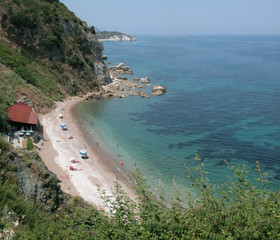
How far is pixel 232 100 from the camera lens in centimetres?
6919

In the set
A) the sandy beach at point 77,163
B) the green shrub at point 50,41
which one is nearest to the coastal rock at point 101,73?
the green shrub at point 50,41

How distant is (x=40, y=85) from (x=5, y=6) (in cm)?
2287

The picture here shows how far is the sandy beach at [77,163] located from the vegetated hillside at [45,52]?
857 cm

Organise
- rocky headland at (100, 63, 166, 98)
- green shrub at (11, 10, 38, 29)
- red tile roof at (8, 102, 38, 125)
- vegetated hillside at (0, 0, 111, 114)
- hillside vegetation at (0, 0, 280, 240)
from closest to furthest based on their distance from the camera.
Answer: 1. hillside vegetation at (0, 0, 280, 240)
2. red tile roof at (8, 102, 38, 125)
3. vegetated hillside at (0, 0, 111, 114)
4. green shrub at (11, 10, 38, 29)
5. rocky headland at (100, 63, 166, 98)

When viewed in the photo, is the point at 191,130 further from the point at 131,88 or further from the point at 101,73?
the point at 101,73

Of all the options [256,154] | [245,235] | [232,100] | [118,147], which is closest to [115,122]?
[118,147]

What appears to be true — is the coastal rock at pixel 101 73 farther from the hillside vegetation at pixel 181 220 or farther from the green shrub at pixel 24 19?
the hillside vegetation at pixel 181 220

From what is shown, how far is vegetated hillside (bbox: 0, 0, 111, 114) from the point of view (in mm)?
54219

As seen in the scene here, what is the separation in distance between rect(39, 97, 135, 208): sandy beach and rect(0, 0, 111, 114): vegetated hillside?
8573mm

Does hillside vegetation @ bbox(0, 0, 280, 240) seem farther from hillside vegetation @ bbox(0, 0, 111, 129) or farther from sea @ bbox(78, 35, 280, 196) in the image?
sea @ bbox(78, 35, 280, 196)

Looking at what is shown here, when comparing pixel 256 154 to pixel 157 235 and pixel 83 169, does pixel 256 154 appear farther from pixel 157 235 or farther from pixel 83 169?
pixel 157 235

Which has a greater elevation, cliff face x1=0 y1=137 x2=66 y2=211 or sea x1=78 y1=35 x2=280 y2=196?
cliff face x1=0 y1=137 x2=66 y2=211

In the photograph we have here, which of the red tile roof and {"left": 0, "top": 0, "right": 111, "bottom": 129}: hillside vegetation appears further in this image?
{"left": 0, "top": 0, "right": 111, "bottom": 129}: hillside vegetation

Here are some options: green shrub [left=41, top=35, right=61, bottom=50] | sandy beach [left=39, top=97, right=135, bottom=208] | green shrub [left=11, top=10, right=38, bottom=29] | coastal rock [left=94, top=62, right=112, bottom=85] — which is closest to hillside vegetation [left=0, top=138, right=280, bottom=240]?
sandy beach [left=39, top=97, right=135, bottom=208]
